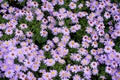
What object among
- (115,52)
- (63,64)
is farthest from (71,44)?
(115,52)

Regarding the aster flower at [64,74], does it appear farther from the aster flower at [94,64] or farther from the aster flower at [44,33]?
the aster flower at [44,33]

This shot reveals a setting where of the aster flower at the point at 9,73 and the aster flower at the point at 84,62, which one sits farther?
the aster flower at the point at 84,62

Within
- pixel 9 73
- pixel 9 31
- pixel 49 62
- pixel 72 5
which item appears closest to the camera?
pixel 9 73

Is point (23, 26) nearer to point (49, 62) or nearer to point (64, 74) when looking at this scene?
point (49, 62)

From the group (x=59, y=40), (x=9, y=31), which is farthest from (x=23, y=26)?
(x=59, y=40)

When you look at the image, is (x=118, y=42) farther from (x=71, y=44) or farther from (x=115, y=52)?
(x=71, y=44)

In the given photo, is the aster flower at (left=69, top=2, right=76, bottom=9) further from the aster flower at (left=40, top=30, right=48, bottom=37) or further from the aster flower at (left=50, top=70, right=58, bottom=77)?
the aster flower at (left=50, top=70, right=58, bottom=77)

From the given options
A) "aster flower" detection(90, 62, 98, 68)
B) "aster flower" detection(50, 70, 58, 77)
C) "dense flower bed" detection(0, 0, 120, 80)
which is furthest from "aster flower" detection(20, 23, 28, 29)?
"aster flower" detection(90, 62, 98, 68)

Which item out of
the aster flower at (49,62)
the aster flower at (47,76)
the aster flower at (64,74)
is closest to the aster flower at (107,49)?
the aster flower at (64,74)
